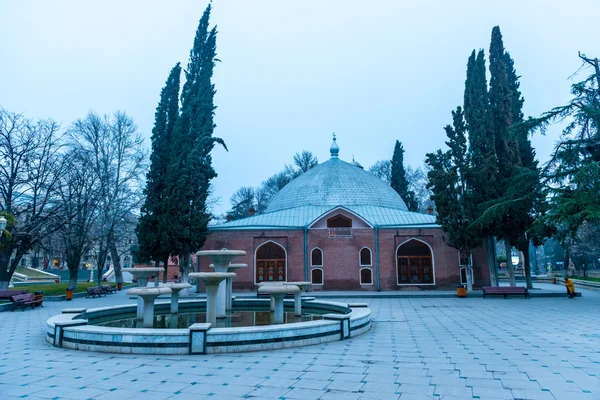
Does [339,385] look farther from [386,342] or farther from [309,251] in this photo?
[309,251]

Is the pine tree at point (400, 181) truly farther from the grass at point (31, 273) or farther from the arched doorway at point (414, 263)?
the grass at point (31, 273)

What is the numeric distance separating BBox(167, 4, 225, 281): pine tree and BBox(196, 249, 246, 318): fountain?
10.5 meters

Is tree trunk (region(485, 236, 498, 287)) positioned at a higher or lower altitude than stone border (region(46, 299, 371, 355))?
higher

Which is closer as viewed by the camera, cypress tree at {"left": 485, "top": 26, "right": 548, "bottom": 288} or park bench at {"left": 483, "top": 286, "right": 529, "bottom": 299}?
park bench at {"left": 483, "top": 286, "right": 529, "bottom": 299}

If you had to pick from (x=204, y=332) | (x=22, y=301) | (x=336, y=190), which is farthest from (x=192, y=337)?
(x=336, y=190)

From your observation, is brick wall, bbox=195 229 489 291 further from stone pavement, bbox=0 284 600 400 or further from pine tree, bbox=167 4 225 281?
stone pavement, bbox=0 284 600 400

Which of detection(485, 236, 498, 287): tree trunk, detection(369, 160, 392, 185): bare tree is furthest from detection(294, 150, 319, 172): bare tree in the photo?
detection(485, 236, 498, 287): tree trunk

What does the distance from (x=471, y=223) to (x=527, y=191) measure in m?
3.73

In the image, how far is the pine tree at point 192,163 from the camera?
22438 millimetres

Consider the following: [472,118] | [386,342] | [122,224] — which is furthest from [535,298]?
[122,224]

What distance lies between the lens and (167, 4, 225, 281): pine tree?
22.4m

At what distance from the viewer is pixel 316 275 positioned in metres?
26.2

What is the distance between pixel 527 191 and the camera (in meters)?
22.0

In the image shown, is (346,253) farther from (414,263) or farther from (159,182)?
(159,182)
